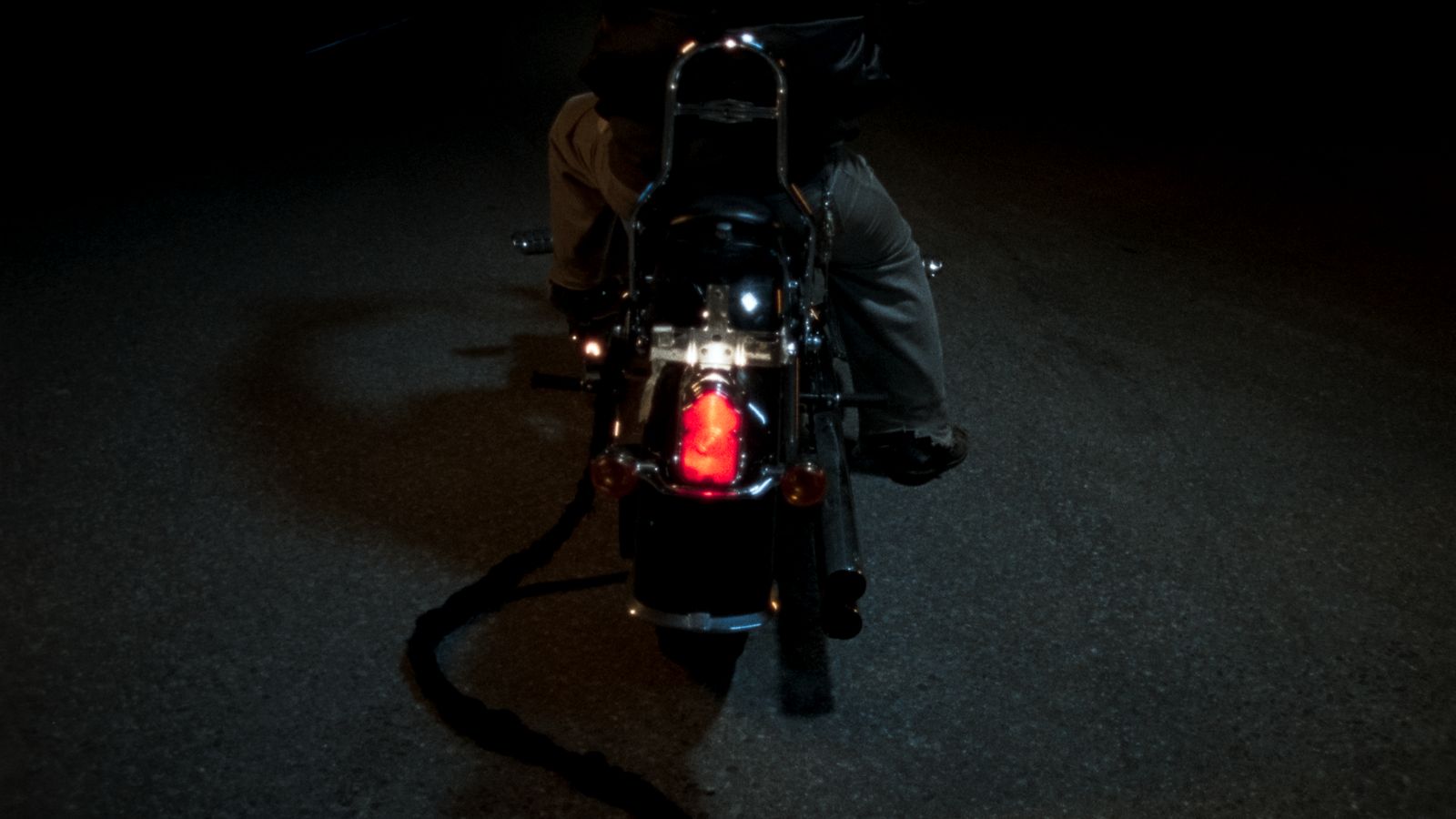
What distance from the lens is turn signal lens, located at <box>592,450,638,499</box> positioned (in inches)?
98.9

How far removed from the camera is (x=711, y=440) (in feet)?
8.16

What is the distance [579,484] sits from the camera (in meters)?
3.85

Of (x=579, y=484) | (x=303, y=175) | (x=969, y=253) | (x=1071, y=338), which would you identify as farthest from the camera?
(x=303, y=175)

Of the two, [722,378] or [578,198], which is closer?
[722,378]

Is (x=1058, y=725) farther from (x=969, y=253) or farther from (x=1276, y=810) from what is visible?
(x=969, y=253)

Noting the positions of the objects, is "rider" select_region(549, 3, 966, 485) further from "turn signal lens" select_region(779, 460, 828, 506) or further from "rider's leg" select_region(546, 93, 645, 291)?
"turn signal lens" select_region(779, 460, 828, 506)

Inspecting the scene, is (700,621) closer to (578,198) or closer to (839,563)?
(839,563)

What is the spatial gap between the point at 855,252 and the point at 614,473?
1.43m

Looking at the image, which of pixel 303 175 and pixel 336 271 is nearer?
pixel 336 271

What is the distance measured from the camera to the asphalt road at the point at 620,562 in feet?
9.05

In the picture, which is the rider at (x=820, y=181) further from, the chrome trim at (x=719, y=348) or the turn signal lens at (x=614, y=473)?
the turn signal lens at (x=614, y=473)

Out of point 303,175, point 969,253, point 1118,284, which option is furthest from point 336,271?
point 1118,284

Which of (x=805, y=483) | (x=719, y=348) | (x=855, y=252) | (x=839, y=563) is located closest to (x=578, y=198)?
(x=855, y=252)

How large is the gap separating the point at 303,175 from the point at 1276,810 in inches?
268
